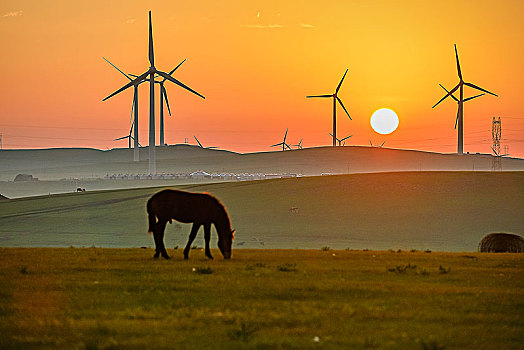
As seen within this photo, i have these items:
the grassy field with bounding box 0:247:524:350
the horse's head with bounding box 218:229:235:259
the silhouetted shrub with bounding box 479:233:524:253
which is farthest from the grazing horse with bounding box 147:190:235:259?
the silhouetted shrub with bounding box 479:233:524:253

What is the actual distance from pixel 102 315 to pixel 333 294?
4.63 meters

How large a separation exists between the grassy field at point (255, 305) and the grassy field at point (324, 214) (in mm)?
27467

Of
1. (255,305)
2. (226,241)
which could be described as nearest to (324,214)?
(226,241)

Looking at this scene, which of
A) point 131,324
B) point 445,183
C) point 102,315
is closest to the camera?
point 131,324

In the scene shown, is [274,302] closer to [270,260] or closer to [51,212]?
[270,260]

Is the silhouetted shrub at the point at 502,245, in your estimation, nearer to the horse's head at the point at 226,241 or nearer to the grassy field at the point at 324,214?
the grassy field at the point at 324,214

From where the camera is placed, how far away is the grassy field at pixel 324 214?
5253 cm

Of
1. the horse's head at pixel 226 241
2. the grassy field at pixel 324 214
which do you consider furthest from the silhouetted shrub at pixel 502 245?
the horse's head at pixel 226 241

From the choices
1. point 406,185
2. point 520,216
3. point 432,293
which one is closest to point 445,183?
point 406,185

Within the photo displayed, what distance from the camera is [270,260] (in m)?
22.4

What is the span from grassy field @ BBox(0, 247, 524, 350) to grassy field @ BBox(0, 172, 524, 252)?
27.5 metres

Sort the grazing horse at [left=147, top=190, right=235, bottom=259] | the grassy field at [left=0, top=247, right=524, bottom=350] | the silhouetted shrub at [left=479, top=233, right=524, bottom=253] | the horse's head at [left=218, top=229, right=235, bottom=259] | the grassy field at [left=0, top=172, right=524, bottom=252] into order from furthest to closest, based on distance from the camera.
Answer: the grassy field at [left=0, top=172, right=524, bottom=252] < the silhouetted shrub at [left=479, top=233, right=524, bottom=253] < the horse's head at [left=218, top=229, right=235, bottom=259] < the grazing horse at [left=147, top=190, right=235, bottom=259] < the grassy field at [left=0, top=247, right=524, bottom=350]

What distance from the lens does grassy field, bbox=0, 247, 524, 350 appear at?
34.0ft

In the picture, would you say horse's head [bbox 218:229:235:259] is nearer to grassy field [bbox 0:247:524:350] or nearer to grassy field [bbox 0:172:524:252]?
grassy field [bbox 0:247:524:350]
